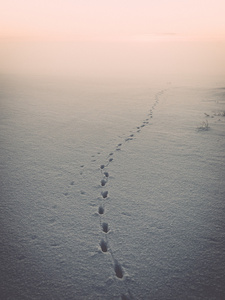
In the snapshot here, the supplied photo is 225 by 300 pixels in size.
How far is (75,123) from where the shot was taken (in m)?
4.89

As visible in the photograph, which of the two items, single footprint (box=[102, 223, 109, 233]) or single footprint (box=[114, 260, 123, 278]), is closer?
single footprint (box=[114, 260, 123, 278])

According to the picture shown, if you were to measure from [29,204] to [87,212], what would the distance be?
2.30 feet

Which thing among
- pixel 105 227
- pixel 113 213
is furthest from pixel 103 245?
pixel 113 213

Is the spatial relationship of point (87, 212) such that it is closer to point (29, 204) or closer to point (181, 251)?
point (29, 204)

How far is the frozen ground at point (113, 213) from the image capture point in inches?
58.2

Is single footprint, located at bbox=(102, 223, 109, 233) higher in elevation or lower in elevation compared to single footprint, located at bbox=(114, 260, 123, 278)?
higher

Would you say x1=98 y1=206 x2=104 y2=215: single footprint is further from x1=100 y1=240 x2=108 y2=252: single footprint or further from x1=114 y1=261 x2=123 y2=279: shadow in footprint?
x1=114 y1=261 x2=123 y2=279: shadow in footprint

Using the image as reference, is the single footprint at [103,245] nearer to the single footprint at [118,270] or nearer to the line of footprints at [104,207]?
the line of footprints at [104,207]

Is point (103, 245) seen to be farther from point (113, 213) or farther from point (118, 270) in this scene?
point (113, 213)

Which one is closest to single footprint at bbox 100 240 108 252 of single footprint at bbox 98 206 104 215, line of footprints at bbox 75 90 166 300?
line of footprints at bbox 75 90 166 300

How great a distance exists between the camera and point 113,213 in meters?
2.09

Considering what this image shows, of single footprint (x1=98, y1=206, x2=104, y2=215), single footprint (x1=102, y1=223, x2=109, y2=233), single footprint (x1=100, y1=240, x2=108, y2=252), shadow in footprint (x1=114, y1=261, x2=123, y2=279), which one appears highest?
single footprint (x1=98, y1=206, x2=104, y2=215)

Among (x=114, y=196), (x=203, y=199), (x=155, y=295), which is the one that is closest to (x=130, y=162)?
(x=114, y=196)

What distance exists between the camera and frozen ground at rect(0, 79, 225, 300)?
4.85ft
